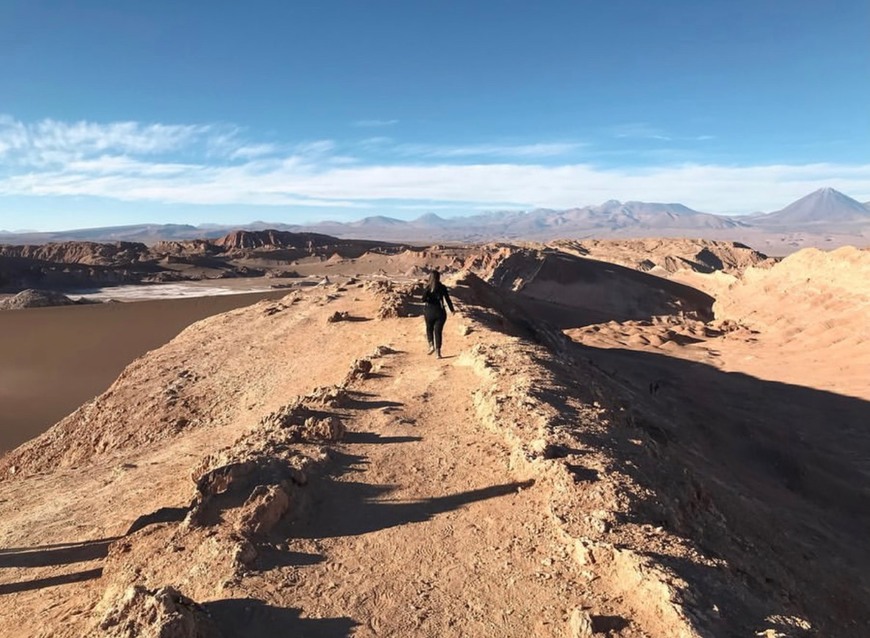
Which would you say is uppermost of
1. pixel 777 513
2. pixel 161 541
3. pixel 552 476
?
pixel 552 476

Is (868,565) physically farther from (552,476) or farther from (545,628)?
(545,628)

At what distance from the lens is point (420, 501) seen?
13.7ft

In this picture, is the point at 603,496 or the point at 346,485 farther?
the point at 346,485

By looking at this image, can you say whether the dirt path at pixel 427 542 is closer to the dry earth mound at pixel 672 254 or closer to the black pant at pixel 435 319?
the black pant at pixel 435 319

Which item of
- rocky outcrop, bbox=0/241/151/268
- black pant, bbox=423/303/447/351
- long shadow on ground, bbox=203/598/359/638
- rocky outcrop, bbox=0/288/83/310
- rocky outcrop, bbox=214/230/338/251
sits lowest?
rocky outcrop, bbox=0/288/83/310

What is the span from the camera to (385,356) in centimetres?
812

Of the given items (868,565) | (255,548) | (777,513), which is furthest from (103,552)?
(868,565)

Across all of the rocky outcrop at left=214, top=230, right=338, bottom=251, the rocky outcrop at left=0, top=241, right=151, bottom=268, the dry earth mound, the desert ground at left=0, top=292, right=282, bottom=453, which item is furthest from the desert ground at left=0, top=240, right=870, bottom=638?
the rocky outcrop at left=214, top=230, right=338, bottom=251

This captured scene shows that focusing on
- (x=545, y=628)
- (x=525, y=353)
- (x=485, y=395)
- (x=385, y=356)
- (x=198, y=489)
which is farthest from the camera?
(x=385, y=356)

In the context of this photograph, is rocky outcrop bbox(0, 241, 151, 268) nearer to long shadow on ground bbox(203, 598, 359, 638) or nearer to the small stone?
long shadow on ground bbox(203, 598, 359, 638)

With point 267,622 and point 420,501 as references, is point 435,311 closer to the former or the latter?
point 420,501

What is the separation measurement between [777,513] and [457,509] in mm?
4937

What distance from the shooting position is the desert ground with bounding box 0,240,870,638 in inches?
121

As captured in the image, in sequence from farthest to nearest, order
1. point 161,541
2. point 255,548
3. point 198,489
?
point 198,489
point 161,541
point 255,548
